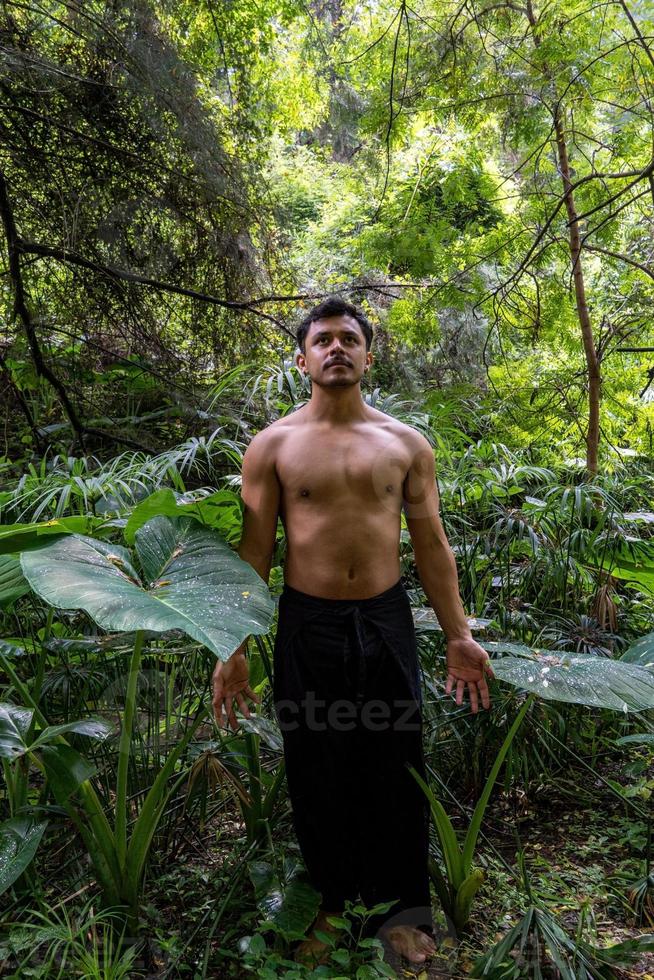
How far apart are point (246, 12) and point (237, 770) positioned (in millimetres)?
3996

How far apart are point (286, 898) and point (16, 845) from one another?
64 cm

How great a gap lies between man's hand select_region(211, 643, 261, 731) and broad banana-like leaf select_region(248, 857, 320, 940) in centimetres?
38

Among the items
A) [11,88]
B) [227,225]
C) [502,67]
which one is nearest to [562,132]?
[502,67]

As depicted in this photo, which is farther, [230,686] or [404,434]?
[404,434]

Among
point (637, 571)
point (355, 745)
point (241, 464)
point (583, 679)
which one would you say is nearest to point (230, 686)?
point (355, 745)

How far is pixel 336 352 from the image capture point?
5.97 ft

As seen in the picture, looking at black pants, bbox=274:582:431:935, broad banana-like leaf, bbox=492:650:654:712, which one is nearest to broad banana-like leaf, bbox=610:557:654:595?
broad banana-like leaf, bbox=492:650:654:712

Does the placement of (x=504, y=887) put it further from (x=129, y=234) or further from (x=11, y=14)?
(x=11, y=14)

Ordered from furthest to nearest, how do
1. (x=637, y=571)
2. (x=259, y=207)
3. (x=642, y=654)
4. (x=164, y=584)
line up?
(x=259, y=207) < (x=637, y=571) < (x=642, y=654) < (x=164, y=584)

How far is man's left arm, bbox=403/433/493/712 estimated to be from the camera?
1.93m

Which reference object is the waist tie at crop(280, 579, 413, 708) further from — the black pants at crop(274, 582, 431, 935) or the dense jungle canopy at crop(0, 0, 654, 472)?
the dense jungle canopy at crop(0, 0, 654, 472)

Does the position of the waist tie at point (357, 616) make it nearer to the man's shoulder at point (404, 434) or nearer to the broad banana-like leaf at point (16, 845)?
the man's shoulder at point (404, 434)

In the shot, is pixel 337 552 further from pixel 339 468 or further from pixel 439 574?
pixel 439 574

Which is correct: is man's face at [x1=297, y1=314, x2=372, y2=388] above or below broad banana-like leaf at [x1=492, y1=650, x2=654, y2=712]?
above
